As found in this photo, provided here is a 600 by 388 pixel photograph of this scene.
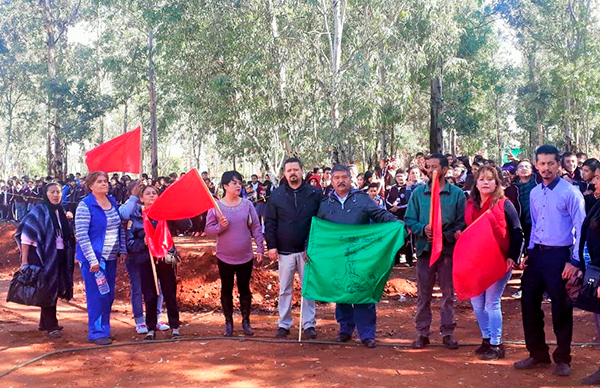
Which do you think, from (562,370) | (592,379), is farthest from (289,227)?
(592,379)

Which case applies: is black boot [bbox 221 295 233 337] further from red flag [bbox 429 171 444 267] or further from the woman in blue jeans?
red flag [bbox 429 171 444 267]

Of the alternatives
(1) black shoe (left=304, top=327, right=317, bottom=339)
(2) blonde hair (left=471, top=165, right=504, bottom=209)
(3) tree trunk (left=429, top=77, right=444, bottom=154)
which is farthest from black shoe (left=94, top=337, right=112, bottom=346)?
(3) tree trunk (left=429, top=77, right=444, bottom=154)

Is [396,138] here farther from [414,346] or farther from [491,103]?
[414,346]

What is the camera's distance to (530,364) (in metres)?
5.52

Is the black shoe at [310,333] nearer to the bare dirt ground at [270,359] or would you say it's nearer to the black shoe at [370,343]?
the bare dirt ground at [270,359]

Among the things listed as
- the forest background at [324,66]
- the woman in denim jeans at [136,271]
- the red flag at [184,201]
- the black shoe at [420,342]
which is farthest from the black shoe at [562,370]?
the forest background at [324,66]

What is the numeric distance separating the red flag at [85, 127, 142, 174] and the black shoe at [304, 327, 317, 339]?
335 cm

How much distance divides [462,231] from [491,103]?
45.0 meters

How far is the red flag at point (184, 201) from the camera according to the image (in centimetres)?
691

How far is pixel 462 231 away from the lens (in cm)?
608

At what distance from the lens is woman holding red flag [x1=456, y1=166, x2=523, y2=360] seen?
562 cm

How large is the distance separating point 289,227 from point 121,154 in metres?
3.17

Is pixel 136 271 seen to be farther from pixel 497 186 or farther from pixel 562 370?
pixel 562 370

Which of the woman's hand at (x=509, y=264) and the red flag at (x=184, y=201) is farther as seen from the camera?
the red flag at (x=184, y=201)
